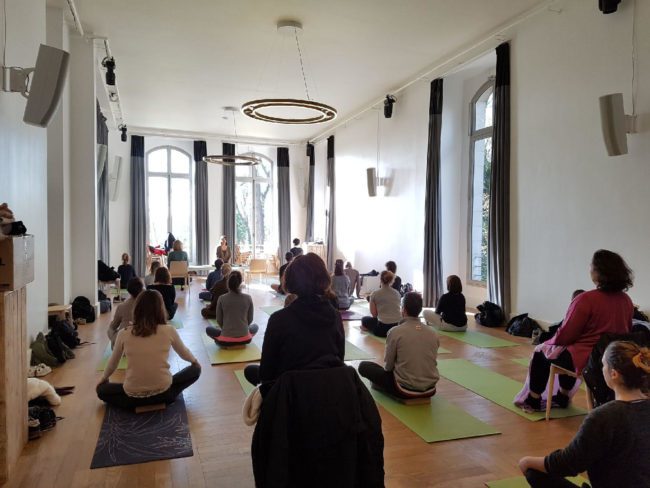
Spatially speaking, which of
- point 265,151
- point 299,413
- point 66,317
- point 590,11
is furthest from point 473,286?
point 265,151

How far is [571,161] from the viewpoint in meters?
5.70

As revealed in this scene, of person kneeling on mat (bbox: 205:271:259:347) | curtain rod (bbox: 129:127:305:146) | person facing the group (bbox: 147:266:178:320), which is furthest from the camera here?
curtain rod (bbox: 129:127:305:146)

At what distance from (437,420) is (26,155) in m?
4.11

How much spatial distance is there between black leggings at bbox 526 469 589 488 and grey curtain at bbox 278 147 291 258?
42.7ft

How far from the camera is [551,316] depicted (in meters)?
5.99

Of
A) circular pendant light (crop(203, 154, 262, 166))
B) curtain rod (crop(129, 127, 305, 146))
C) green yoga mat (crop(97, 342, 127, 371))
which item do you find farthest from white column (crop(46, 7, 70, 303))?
curtain rod (crop(129, 127, 305, 146))

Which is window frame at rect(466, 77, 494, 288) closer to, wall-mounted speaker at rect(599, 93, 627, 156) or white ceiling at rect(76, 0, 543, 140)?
white ceiling at rect(76, 0, 543, 140)

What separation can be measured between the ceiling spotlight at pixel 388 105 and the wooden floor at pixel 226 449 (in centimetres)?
648

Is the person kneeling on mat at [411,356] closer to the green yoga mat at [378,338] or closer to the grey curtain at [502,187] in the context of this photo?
the green yoga mat at [378,338]

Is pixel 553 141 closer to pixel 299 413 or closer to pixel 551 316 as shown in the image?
pixel 551 316

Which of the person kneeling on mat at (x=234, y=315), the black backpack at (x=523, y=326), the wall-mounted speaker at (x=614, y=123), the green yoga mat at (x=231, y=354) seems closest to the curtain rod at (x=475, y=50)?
the wall-mounted speaker at (x=614, y=123)

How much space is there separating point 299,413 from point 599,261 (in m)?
2.31

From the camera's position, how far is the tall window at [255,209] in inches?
584

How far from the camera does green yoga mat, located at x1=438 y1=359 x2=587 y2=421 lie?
3.59 m
